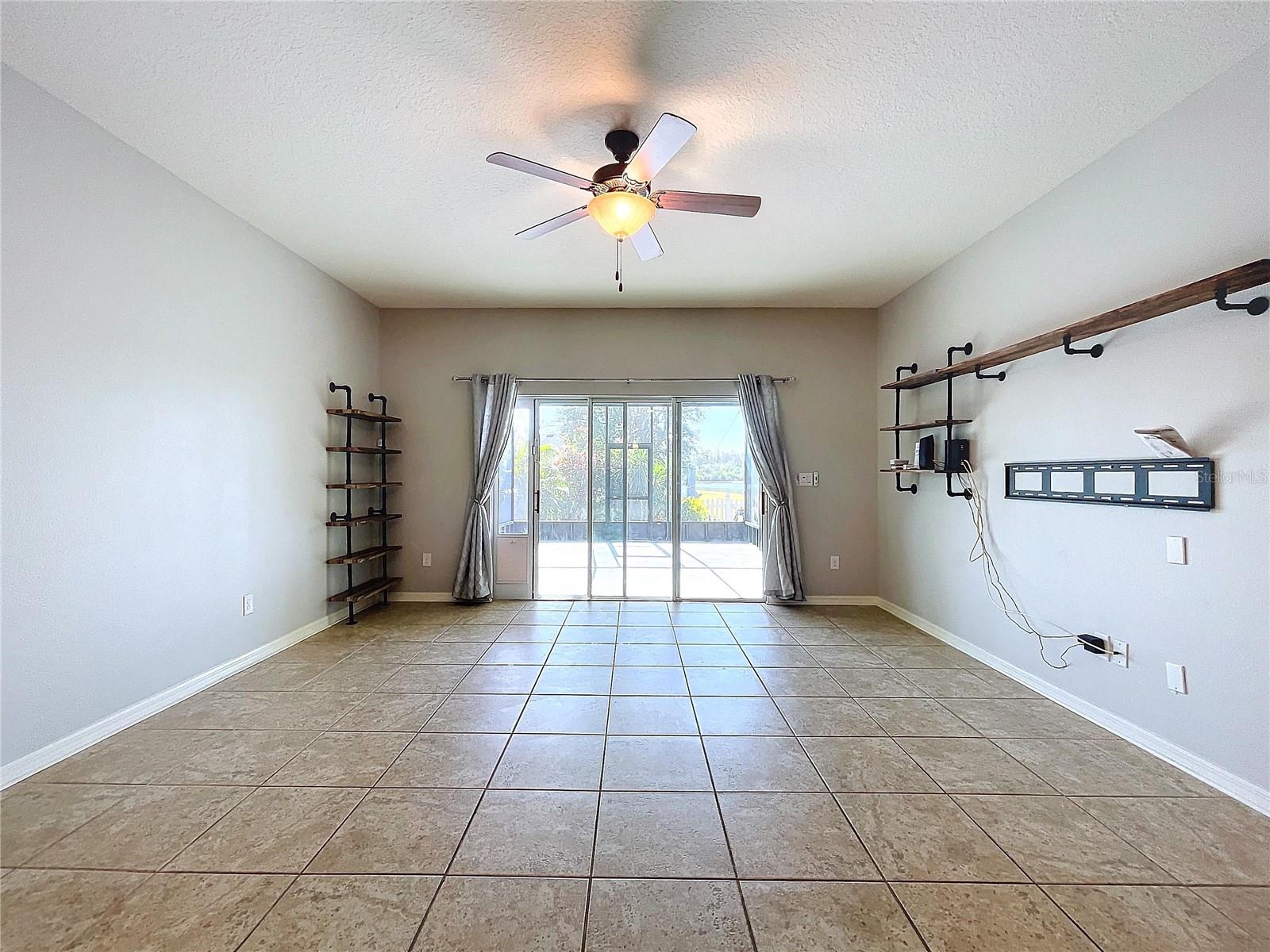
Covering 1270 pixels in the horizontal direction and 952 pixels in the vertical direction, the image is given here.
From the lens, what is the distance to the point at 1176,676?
220cm

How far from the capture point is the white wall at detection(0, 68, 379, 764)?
211cm

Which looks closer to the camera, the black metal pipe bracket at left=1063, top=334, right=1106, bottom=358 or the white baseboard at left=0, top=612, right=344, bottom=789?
A: the white baseboard at left=0, top=612, right=344, bottom=789

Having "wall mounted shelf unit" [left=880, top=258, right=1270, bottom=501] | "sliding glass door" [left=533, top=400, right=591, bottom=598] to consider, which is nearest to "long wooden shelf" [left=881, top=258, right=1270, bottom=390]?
"wall mounted shelf unit" [left=880, top=258, right=1270, bottom=501]

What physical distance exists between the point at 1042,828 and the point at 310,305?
16.8 feet

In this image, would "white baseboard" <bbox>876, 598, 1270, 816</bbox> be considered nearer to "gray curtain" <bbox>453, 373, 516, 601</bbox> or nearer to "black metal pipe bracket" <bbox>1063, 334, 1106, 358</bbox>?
"black metal pipe bracket" <bbox>1063, 334, 1106, 358</bbox>

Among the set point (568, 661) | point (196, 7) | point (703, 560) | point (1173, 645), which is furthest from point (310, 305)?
point (1173, 645)

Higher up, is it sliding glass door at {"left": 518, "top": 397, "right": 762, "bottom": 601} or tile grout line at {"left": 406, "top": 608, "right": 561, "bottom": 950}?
sliding glass door at {"left": 518, "top": 397, "right": 762, "bottom": 601}

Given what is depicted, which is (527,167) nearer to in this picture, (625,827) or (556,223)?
(556,223)

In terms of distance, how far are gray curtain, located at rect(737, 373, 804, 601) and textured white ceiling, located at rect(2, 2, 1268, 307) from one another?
5.85 feet

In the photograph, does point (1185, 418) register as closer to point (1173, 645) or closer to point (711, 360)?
point (1173, 645)

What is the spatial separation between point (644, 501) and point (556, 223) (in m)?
2.90

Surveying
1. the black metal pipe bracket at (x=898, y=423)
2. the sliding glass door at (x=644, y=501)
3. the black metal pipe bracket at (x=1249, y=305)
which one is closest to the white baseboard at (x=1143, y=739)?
the black metal pipe bracket at (x=898, y=423)

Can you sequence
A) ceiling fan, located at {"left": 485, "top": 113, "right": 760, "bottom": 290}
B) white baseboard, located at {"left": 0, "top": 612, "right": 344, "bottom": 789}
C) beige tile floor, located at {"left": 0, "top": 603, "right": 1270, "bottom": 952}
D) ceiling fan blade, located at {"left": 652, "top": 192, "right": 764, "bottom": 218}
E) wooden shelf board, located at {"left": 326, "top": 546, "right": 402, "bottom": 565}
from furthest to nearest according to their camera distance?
wooden shelf board, located at {"left": 326, "top": 546, "right": 402, "bottom": 565}, ceiling fan blade, located at {"left": 652, "top": 192, "right": 764, "bottom": 218}, ceiling fan, located at {"left": 485, "top": 113, "right": 760, "bottom": 290}, white baseboard, located at {"left": 0, "top": 612, "right": 344, "bottom": 789}, beige tile floor, located at {"left": 0, "top": 603, "right": 1270, "bottom": 952}

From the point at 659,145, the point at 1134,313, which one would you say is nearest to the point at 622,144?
the point at 659,145
